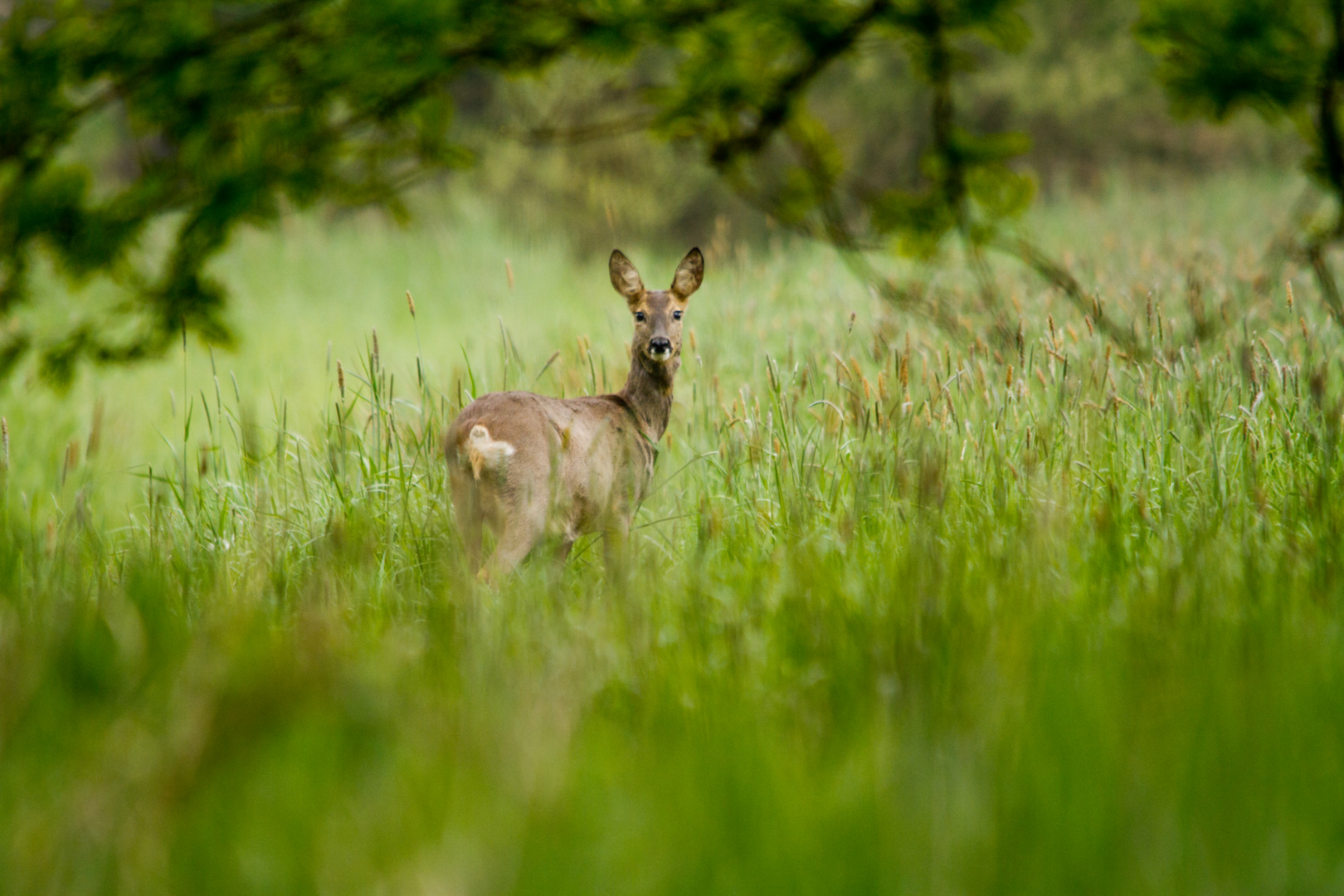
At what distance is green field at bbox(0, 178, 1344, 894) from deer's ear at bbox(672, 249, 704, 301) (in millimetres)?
594

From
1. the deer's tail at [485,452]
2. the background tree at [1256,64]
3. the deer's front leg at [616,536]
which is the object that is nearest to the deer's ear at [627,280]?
the deer's front leg at [616,536]

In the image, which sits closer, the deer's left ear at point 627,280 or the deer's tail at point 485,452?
the deer's tail at point 485,452

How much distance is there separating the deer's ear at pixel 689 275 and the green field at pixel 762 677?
0.59 m

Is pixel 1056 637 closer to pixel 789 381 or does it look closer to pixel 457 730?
pixel 457 730

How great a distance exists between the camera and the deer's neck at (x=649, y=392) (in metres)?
4.85

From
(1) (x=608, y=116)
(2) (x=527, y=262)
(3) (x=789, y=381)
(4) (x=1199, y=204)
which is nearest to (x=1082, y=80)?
(4) (x=1199, y=204)

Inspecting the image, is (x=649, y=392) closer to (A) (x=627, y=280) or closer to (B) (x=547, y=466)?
(A) (x=627, y=280)

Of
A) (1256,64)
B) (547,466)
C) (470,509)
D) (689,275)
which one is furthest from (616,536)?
(1256,64)

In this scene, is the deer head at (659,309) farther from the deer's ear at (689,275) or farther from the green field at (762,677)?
the green field at (762,677)

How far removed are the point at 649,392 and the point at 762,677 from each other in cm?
252

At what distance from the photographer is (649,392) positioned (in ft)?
16.0

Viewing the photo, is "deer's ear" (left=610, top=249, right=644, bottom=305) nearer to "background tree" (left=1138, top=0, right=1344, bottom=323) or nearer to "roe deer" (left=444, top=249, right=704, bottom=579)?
"roe deer" (left=444, top=249, right=704, bottom=579)

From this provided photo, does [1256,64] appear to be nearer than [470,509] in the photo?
Yes

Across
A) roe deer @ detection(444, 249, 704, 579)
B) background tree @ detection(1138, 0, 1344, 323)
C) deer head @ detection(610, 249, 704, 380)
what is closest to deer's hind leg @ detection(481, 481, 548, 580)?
roe deer @ detection(444, 249, 704, 579)
